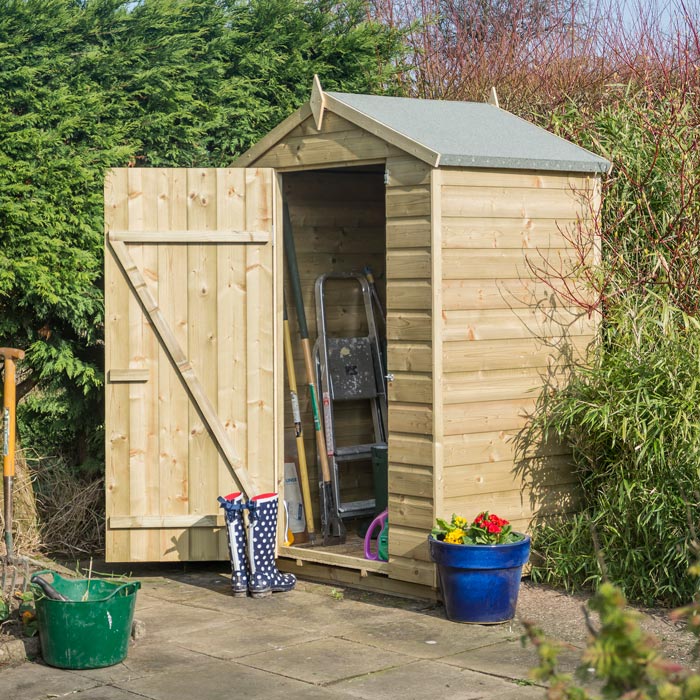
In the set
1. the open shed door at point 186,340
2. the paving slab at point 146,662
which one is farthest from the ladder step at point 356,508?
the paving slab at point 146,662

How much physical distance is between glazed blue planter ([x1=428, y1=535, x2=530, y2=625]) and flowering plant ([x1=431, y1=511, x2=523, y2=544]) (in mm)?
64

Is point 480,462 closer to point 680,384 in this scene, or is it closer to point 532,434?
point 532,434

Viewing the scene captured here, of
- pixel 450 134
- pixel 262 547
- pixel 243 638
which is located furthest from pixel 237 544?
pixel 450 134

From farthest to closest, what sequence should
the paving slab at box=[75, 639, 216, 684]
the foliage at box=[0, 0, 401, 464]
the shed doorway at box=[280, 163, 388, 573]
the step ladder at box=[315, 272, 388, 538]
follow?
the shed doorway at box=[280, 163, 388, 573] → the step ladder at box=[315, 272, 388, 538] → the foliage at box=[0, 0, 401, 464] → the paving slab at box=[75, 639, 216, 684]

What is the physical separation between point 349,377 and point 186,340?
1.18 m

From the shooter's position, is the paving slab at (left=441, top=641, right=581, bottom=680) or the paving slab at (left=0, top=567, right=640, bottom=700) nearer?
the paving slab at (left=0, top=567, right=640, bottom=700)

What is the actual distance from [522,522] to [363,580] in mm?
858

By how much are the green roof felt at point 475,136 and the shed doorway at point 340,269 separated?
787mm

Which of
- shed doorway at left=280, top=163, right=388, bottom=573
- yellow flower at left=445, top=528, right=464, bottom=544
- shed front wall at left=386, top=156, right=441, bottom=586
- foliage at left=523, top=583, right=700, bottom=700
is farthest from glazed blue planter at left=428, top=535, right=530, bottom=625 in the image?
foliage at left=523, top=583, right=700, bottom=700

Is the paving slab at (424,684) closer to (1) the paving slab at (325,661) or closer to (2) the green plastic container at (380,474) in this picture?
(1) the paving slab at (325,661)

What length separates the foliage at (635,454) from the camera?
5.30 m

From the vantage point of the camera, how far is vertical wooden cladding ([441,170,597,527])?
545 centimetres

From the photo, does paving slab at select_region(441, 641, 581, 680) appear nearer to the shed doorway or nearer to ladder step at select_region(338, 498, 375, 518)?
the shed doorway

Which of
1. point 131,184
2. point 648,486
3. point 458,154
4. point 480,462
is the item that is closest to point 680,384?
point 648,486
